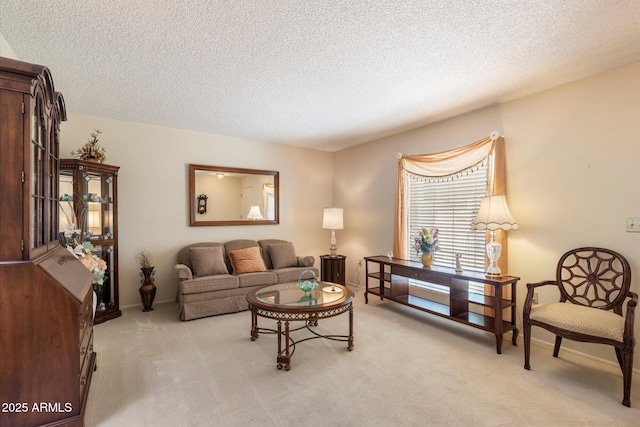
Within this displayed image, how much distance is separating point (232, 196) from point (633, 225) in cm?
475

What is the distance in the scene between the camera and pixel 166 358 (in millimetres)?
2656

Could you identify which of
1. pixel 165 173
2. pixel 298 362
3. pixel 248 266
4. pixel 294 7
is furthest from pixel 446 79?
pixel 165 173

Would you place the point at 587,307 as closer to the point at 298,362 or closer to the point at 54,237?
the point at 298,362

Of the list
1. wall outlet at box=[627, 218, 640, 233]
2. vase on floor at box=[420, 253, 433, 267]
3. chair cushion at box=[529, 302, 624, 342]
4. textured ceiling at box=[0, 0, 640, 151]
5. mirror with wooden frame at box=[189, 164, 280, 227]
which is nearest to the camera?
textured ceiling at box=[0, 0, 640, 151]

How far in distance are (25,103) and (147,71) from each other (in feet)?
4.17

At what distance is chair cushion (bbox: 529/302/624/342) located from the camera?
7.02 feet

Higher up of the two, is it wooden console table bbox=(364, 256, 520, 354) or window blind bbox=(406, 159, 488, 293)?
window blind bbox=(406, 159, 488, 293)

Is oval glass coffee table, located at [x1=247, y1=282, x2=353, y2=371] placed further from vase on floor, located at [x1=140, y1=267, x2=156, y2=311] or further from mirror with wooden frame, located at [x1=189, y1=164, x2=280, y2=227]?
mirror with wooden frame, located at [x1=189, y1=164, x2=280, y2=227]

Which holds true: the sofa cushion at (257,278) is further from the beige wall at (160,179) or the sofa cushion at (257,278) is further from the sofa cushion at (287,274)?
the beige wall at (160,179)

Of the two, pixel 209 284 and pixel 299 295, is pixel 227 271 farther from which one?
pixel 299 295

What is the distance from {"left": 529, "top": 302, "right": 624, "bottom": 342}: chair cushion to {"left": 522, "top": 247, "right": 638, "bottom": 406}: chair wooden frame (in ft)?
0.11

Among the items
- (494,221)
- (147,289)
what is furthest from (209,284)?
(494,221)

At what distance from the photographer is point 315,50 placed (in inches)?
90.0

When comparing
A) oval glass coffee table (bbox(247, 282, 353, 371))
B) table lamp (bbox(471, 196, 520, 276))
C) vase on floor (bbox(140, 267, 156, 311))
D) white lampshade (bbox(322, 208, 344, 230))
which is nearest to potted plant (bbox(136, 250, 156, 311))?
vase on floor (bbox(140, 267, 156, 311))
